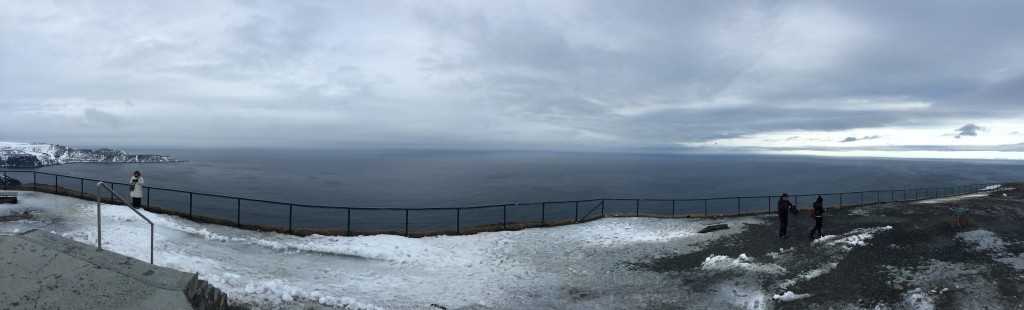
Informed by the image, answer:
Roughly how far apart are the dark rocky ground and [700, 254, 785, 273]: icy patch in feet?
0.82

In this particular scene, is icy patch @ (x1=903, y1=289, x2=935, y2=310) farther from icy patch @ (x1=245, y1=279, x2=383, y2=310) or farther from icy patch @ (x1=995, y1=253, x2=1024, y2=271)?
icy patch @ (x1=245, y1=279, x2=383, y2=310)

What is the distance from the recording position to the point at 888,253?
14.4 metres

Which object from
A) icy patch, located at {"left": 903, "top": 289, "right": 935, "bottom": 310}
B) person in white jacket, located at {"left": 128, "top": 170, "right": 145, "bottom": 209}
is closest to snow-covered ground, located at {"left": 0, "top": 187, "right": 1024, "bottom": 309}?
icy patch, located at {"left": 903, "top": 289, "right": 935, "bottom": 310}

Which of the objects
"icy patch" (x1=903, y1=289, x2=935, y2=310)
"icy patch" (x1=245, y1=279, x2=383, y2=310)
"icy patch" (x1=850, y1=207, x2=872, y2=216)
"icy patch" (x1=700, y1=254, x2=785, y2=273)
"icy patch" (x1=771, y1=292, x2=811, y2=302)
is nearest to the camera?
"icy patch" (x1=245, y1=279, x2=383, y2=310)

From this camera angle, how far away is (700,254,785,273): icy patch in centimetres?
1355

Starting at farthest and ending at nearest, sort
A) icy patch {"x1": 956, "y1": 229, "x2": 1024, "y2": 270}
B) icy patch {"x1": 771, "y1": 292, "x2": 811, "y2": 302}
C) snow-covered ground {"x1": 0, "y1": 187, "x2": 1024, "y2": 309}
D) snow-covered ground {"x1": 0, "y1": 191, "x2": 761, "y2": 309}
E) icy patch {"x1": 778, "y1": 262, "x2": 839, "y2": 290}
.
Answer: icy patch {"x1": 956, "y1": 229, "x2": 1024, "y2": 270}
icy patch {"x1": 778, "y1": 262, "x2": 839, "y2": 290}
icy patch {"x1": 771, "y1": 292, "x2": 811, "y2": 302}
snow-covered ground {"x1": 0, "y1": 187, "x2": 1024, "y2": 309}
snow-covered ground {"x1": 0, "y1": 191, "x2": 761, "y2": 309}

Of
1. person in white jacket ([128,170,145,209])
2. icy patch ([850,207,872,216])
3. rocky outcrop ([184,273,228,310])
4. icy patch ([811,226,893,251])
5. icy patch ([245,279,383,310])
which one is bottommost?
icy patch ([245,279,383,310])

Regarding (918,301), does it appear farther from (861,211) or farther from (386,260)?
(861,211)

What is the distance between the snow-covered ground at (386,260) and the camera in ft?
35.2

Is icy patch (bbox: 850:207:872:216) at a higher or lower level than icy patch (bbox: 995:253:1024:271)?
higher

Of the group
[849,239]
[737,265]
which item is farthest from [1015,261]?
[737,265]

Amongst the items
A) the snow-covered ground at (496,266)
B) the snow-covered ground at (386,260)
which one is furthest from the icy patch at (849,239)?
the snow-covered ground at (386,260)

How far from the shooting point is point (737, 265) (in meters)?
14.0

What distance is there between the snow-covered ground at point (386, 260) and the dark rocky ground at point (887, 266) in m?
1.28
